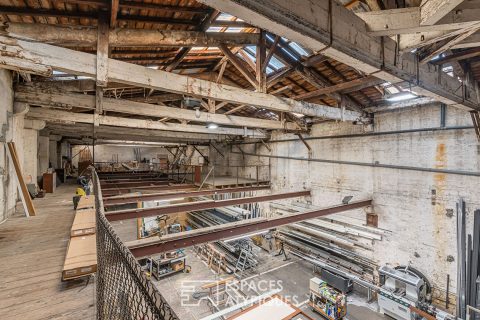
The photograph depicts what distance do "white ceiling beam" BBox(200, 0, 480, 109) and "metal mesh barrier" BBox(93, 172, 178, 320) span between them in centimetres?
149

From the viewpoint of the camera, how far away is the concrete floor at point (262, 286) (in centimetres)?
617

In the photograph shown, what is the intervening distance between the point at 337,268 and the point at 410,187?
3.43m

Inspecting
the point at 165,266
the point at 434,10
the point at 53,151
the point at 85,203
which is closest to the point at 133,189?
the point at 165,266

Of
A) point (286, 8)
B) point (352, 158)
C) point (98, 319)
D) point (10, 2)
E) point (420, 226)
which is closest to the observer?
point (286, 8)

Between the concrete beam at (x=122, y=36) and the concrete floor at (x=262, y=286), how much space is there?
6748 mm

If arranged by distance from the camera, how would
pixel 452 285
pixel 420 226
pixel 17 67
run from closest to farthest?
pixel 17 67 → pixel 452 285 → pixel 420 226

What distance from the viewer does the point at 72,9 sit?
2.67m

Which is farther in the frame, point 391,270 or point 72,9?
point 391,270

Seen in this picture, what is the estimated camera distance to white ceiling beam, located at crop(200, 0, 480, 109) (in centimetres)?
142

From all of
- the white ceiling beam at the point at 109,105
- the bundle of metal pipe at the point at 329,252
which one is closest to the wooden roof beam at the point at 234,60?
the white ceiling beam at the point at 109,105

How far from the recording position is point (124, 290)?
3.80 feet

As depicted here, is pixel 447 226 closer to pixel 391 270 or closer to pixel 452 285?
pixel 452 285

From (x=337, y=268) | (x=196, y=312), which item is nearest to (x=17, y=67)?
(x=196, y=312)

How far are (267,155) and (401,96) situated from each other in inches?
238
